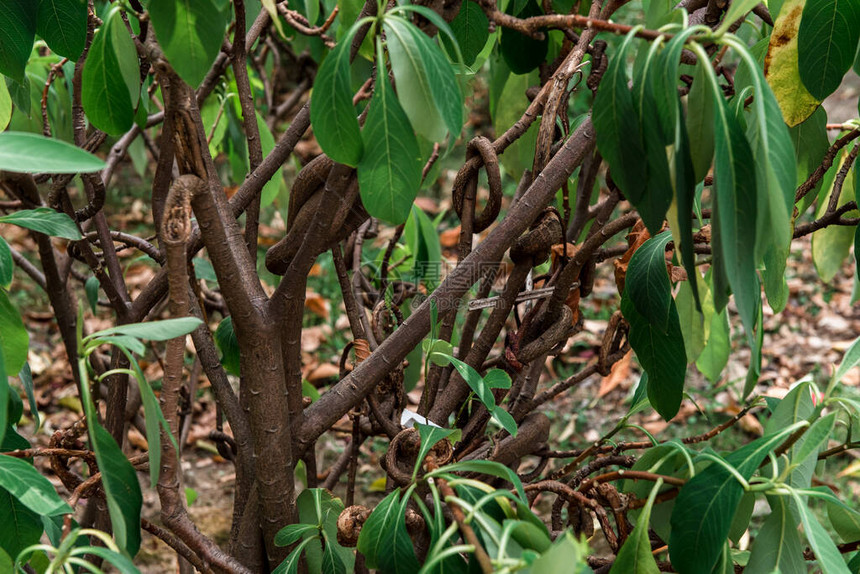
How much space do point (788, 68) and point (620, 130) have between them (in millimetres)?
289

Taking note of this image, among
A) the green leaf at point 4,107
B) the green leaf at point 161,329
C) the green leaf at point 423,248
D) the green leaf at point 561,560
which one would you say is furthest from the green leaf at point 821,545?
the green leaf at point 4,107

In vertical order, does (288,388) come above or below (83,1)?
below

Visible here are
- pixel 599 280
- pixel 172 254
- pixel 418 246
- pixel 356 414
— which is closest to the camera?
pixel 172 254

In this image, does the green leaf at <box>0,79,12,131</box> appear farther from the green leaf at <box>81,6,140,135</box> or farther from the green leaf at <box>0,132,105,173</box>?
the green leaf at <box>0,132,105,173</box>

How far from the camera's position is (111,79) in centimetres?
74

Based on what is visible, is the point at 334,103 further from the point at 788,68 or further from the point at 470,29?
the point at 788,68

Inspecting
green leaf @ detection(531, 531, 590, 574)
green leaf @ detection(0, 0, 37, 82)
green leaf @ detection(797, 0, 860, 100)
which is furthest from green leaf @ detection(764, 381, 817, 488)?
green leaf @ detection(0, 0, 37, 82)

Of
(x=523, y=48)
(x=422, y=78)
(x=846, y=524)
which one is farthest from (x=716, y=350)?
(x=422, y=78)

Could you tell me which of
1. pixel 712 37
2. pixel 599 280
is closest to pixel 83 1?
pixel 712 37

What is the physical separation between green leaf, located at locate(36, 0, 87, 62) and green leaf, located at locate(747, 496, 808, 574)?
758mm

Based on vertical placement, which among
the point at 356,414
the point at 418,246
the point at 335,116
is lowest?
the point at 356,414

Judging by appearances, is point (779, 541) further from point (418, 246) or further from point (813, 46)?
point (418, 246)

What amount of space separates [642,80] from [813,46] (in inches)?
8.6

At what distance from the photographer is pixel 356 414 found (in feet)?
3.38
